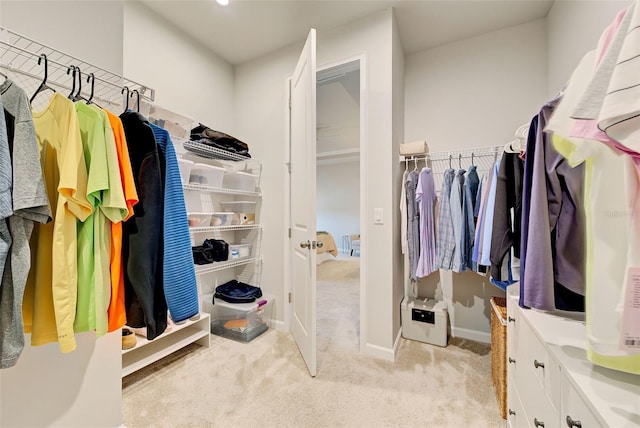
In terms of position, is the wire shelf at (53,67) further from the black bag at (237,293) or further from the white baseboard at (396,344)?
the white baseboard at (396,344)

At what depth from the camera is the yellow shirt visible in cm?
78

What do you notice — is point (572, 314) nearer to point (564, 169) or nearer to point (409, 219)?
point (564, 169)

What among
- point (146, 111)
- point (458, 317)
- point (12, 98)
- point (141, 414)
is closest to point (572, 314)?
point (458, 317)

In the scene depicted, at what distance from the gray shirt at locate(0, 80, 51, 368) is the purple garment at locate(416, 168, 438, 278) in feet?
7.03

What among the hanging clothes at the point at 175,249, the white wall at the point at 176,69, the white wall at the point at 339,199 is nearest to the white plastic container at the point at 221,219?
the white wall at the point at 176,69

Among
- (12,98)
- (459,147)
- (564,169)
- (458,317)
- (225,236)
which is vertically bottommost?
(458,317)

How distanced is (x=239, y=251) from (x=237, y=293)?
1.24ft

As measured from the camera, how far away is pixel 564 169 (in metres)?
0.82

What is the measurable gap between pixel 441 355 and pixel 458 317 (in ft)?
1.62

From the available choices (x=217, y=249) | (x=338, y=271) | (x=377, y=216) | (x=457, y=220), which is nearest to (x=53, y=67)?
(x=217, y=249)

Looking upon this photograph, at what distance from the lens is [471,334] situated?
229cm

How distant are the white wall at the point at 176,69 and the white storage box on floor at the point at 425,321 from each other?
2.49 m

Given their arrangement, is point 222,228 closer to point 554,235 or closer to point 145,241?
point 145,241

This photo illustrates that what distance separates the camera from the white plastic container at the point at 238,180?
2412 mm
